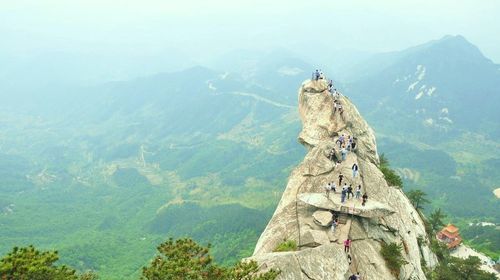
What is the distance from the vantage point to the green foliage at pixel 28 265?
2527 cm

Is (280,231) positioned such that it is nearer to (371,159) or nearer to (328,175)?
(328,175)

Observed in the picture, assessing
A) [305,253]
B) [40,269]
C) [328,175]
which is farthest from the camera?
[328,175]

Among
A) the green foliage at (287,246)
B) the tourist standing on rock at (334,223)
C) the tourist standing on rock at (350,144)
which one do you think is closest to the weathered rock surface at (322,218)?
the tourist standing on rock at (334,223)

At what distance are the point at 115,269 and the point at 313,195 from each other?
141 metres

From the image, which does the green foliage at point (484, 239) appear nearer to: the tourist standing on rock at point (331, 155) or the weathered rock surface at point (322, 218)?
the tourist standing on rock at point (331, 155)

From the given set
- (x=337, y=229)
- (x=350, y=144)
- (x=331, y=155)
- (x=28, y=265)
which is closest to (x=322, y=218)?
(x=337, y=229)

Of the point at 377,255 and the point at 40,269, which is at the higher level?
the point at 40,269

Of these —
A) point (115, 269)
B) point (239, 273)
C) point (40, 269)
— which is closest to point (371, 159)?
point (239, 273)

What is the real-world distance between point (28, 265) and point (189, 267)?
31.5ft

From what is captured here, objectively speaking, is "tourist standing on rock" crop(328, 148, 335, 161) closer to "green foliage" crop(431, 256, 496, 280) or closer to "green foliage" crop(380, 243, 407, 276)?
"green foliage" crop(380, 243, 407, 276)

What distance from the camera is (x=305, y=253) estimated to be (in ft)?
116

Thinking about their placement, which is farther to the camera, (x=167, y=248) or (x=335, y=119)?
(x=335, y=119)

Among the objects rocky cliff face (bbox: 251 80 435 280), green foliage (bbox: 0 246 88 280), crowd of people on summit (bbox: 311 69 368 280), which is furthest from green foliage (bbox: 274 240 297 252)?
green foliage (bbox: 0 246 88 280)

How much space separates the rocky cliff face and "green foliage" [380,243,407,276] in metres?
0.64
